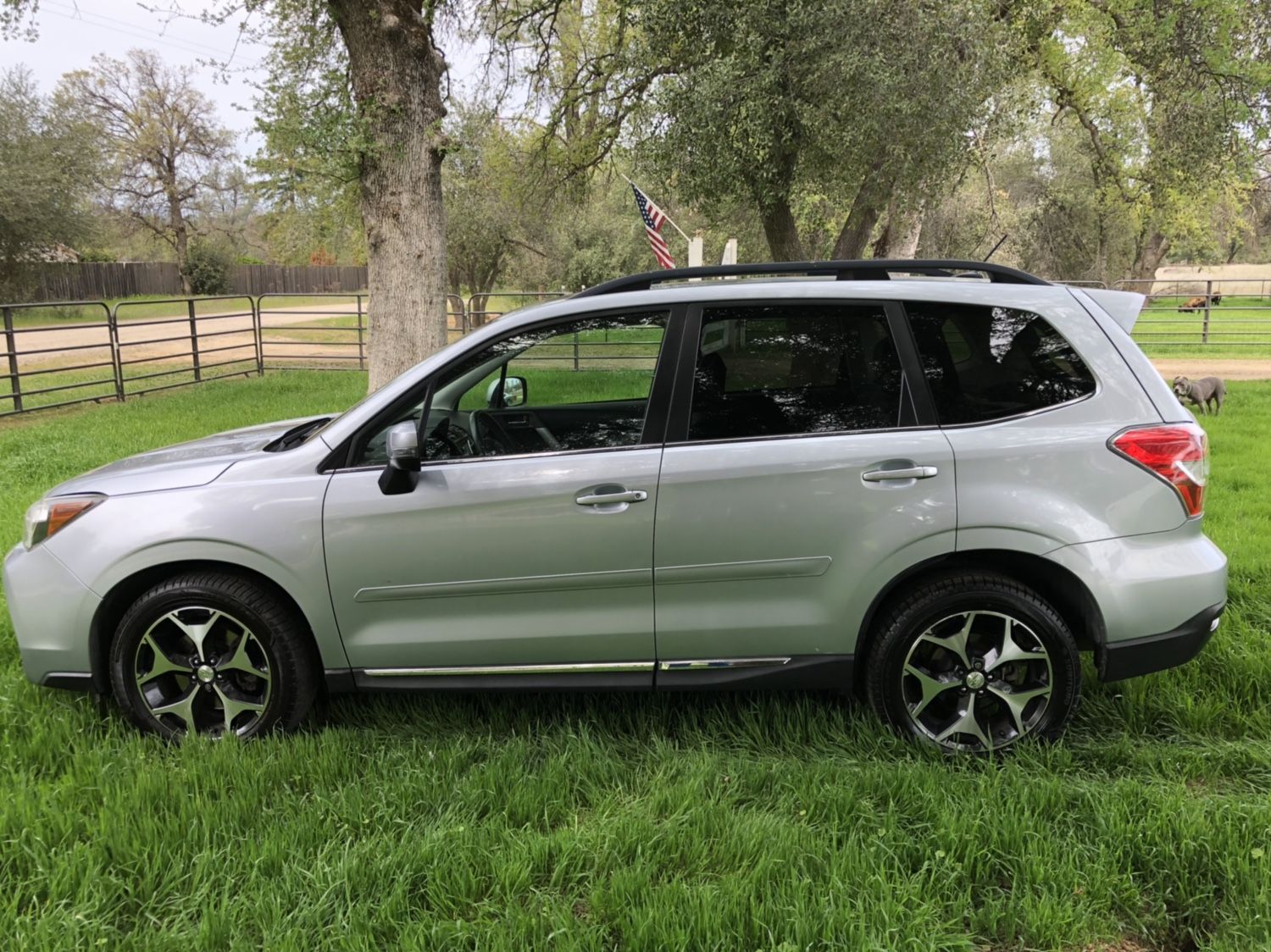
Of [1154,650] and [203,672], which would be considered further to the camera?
[203,672]

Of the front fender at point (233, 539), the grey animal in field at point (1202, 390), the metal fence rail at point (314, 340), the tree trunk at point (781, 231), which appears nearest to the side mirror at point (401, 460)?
the front fender at point (233, 539)

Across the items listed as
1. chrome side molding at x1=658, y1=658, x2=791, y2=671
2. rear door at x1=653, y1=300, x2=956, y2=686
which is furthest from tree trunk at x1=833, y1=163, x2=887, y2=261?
chrome side molding at x1=658, y1=658, x2=791, y2=671

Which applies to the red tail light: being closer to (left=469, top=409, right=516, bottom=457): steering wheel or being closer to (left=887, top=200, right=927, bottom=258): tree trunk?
(left=469, top=409, right=516, bottom=457): steering wheel

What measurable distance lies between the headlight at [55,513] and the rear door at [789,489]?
2.16 metres

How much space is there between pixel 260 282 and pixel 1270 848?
53.1 metres

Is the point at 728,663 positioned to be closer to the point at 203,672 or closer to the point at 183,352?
the point at 203,672

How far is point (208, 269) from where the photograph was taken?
44500 mm

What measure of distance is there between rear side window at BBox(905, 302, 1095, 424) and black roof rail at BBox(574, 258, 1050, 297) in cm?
25

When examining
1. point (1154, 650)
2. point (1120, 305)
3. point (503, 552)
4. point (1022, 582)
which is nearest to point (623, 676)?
point (503, 552)

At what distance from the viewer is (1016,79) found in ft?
43.9

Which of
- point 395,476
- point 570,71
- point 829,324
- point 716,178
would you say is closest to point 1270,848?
point 829,324

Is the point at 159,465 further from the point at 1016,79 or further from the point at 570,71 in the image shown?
the point at 1016,79

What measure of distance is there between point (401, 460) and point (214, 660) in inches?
42.1

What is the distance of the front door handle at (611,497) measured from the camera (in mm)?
2973
